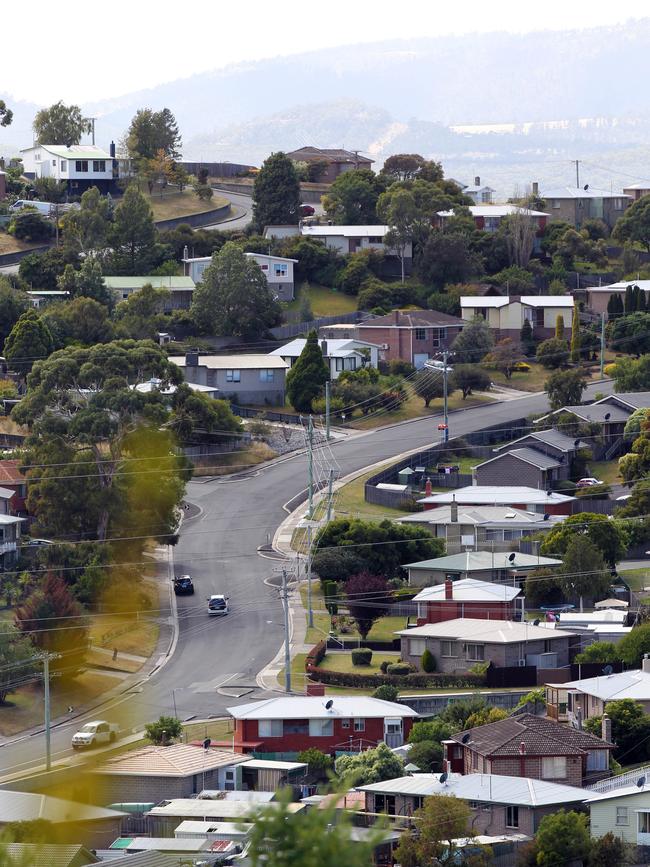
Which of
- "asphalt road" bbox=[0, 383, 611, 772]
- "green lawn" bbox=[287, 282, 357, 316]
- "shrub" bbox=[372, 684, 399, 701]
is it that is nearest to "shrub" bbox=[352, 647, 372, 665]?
"asphalt road" bbox=[0, 383, 611, 772]

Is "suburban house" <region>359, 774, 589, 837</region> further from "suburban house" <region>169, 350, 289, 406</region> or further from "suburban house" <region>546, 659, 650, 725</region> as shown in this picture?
"suburban house" <region>169, 350, 289, 406</region>

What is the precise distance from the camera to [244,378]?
82562 mm

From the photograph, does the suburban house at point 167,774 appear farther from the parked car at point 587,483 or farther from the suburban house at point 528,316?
the suburban house at point 528,316

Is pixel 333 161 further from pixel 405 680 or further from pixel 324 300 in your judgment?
pixel 405 680

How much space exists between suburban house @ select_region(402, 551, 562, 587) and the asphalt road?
4.45 metres

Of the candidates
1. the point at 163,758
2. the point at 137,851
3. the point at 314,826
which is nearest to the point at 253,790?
the point at 163,758

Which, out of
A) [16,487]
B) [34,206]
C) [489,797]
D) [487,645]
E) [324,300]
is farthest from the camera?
[34,206]

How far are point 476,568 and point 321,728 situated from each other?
50.6 ft

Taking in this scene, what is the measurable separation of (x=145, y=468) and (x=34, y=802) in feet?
126

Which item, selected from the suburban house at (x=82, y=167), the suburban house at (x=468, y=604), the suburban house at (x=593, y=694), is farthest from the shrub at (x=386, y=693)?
the suburban house at (x=82, y=167)

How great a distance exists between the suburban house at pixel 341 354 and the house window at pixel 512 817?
145 feet

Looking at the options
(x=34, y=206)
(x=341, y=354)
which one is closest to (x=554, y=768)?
(x=341, y=354)

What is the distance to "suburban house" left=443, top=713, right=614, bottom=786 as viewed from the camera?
137 feet

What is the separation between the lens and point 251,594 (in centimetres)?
6169
